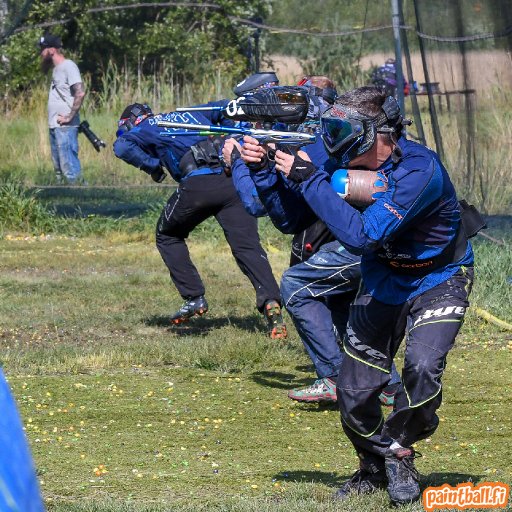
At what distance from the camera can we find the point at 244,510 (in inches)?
185

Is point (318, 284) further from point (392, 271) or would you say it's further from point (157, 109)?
point (157, 109)

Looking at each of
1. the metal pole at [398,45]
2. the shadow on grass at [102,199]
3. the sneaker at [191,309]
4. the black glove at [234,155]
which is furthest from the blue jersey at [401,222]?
the shadow on grass at [102,199]

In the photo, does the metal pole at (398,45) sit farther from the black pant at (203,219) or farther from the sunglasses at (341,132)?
the sunglasses at (341,132)

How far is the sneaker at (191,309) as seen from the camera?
9.09m

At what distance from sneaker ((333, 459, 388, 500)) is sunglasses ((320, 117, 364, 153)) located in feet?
4.49

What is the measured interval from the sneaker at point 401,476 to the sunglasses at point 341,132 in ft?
4.23

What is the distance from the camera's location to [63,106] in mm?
15680

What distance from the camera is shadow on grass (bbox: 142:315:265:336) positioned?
9.05 meters

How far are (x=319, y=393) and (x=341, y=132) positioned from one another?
2263 mm

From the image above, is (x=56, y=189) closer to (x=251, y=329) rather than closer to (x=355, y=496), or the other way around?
(x=251, y=329)

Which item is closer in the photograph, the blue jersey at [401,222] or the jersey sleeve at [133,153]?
the blue jersey at [401,222]

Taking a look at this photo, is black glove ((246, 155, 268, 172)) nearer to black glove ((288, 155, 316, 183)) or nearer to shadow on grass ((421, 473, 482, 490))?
black glove ((288, 155, 316, 183))

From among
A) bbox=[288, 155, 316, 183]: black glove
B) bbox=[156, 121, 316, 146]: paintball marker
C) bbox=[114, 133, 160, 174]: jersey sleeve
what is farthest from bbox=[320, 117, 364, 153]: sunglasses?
bbox=[114, 133, 160, 174]: jersey sleeve

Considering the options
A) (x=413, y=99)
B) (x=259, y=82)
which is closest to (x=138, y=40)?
(x=413, y=99)
